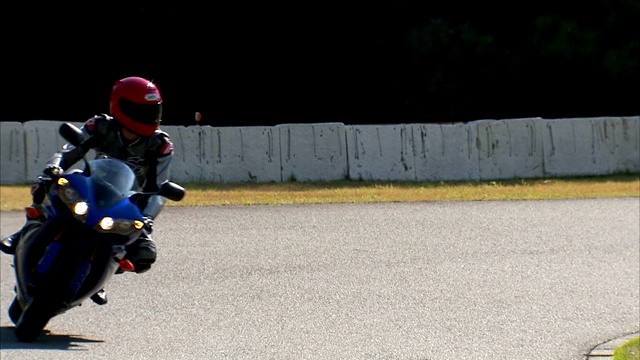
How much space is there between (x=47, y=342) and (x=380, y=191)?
9187 millimetres

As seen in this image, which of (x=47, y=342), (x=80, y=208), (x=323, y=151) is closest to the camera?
(x=80, y=208)

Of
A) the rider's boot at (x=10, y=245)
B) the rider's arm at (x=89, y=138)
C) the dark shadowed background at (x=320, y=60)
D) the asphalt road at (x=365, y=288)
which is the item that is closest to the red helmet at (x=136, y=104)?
the rider's arm at (x=89, y=138)

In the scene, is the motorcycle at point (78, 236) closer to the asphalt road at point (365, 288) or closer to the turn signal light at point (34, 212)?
the turn signal light at point (34, 212)

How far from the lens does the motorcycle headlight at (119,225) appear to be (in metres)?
5.70

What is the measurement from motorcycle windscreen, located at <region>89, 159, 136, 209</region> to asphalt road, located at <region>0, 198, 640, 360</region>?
1.49 meters

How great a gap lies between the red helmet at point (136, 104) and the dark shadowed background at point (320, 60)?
18.2 meters

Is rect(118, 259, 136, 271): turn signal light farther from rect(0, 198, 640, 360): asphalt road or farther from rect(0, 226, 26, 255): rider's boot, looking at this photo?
rect(0, 198, 640, 360): asphalt road

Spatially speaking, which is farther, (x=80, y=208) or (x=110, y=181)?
(x=110, y=181)

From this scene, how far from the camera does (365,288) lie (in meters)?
9.67

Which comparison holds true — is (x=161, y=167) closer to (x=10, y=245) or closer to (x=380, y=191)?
(x=10, y=245)

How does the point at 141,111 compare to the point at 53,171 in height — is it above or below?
above

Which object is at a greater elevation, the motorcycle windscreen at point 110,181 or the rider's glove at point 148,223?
the motorcycle windscreen at point 110,181

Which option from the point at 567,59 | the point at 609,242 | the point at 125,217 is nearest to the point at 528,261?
the point at 609,242

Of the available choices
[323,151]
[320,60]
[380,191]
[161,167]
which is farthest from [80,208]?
[320,60]
